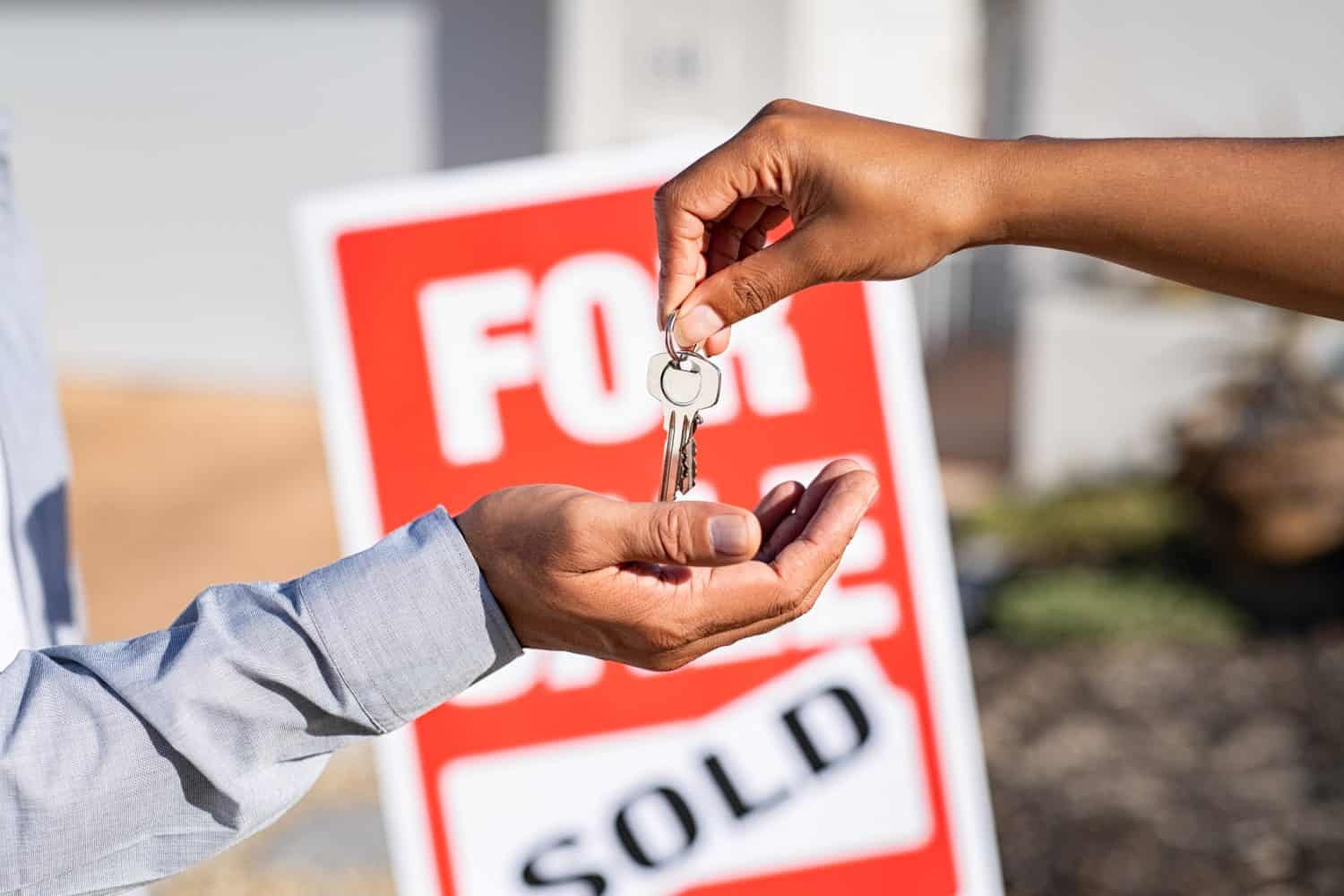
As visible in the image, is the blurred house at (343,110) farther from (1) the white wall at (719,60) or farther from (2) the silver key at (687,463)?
(2) the silver key at (687,463)

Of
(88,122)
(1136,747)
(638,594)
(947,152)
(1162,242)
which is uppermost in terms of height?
(88,122)

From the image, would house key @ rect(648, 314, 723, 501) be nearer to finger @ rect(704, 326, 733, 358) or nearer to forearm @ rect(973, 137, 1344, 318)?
finger @ rect(704, 326, 733, 358)

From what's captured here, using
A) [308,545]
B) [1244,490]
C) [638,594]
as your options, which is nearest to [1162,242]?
[638,594]

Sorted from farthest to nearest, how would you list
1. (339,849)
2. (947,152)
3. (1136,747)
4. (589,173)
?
(1136,747), (339,849), (589,173), (947,152)

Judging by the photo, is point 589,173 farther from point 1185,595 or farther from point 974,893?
point 1185,595

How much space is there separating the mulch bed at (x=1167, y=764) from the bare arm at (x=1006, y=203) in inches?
96.2

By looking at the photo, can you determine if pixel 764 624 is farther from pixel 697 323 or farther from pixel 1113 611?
pixel 1113 611

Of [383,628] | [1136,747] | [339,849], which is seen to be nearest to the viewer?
[383,628]

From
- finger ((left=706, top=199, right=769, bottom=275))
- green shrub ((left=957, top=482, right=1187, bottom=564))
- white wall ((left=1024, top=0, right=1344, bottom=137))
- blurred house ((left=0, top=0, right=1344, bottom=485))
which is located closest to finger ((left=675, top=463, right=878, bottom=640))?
finger ((left=706, top=199, right=769, bottom=275))

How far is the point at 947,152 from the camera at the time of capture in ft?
4.33

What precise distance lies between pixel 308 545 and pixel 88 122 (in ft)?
15.1

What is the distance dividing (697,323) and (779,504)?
0.21 meters

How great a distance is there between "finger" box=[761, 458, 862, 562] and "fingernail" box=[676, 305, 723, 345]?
187mm

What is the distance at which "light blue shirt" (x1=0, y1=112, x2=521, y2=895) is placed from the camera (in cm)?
114
